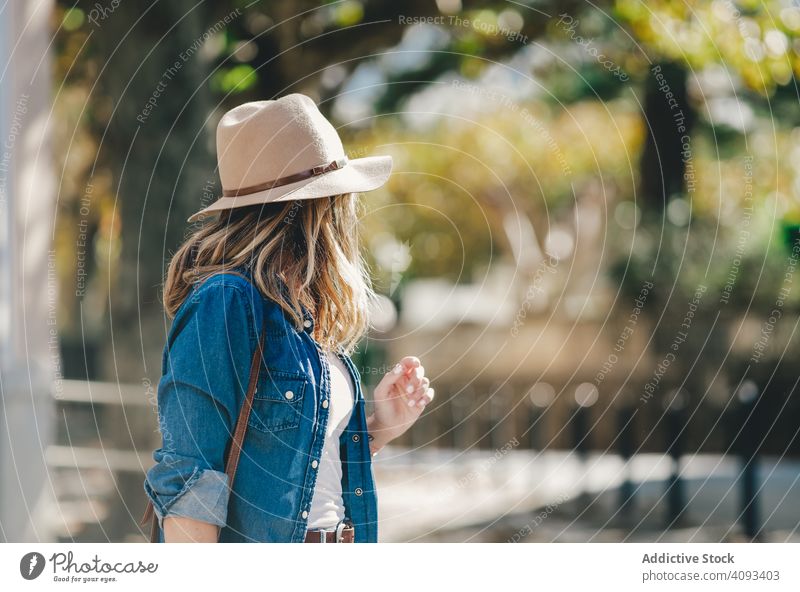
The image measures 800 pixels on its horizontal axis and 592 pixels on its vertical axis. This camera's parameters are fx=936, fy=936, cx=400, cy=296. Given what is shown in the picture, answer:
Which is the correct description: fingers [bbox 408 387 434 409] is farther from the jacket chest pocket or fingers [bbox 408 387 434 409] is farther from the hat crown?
the hat crown

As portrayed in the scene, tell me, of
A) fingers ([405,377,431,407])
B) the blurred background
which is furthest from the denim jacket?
the blurred background

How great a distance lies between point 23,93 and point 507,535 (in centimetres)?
429

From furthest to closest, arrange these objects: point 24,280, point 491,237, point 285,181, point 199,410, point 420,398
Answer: point 491,237
point 24,280
point 420,398
point 285,181
point 199,410

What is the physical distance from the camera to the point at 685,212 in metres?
9.07

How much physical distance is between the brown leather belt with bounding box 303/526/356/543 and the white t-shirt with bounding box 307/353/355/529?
1 cm

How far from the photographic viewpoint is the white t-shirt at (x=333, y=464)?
2.08 metres

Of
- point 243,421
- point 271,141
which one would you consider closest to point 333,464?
point 243,421

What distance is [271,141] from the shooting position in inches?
84.5

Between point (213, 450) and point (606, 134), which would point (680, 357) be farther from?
point (213, 450)

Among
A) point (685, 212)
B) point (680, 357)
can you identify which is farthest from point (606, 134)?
point (680, 357)


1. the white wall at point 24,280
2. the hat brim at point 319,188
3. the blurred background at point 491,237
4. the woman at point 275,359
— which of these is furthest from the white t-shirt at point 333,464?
the white wall at point 24,280

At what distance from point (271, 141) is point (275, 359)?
51cm

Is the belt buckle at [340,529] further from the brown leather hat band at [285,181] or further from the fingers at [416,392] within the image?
the brown leather hat band at [285,181]

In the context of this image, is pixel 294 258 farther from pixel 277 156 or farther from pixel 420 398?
pixel 420 398
